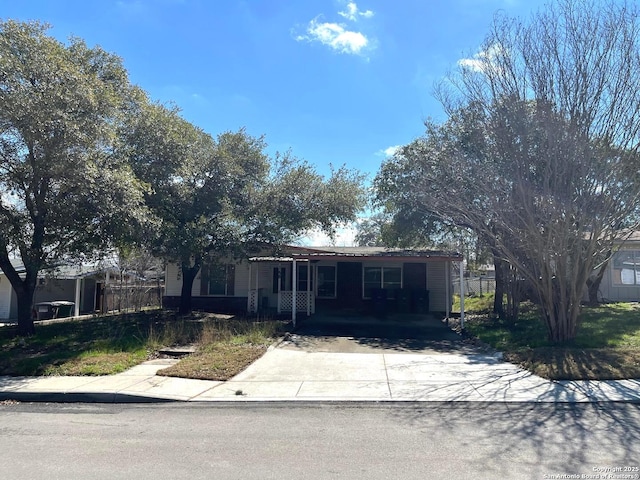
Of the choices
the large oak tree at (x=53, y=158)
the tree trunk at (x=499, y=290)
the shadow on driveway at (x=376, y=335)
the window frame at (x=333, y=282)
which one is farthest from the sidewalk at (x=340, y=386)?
the window frame at (x=333, y=282)

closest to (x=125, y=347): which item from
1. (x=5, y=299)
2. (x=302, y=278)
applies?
(x=302, y=278)

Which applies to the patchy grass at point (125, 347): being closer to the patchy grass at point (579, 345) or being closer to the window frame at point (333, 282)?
the window frame at point (333, 282)

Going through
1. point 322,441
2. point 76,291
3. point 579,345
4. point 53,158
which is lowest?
point 322,441

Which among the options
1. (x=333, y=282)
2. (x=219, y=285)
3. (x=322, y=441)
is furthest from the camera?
(x=219, y=285)

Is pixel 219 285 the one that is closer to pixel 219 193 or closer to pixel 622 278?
pixel 219 193

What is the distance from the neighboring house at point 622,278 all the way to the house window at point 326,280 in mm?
12615

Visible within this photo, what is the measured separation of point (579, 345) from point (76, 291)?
21626 millimetres

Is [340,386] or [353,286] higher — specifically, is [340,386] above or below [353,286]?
below

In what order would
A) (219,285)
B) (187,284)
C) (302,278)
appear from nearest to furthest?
(187,284) → (302,278) → (219,285)

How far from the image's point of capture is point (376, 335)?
1523cm

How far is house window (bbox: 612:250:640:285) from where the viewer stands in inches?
906

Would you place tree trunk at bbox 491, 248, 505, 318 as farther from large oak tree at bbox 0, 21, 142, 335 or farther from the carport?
large oak tree at bbox 0, 21, 142, 335

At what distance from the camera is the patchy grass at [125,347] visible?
32.3ft

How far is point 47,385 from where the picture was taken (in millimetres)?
8664
